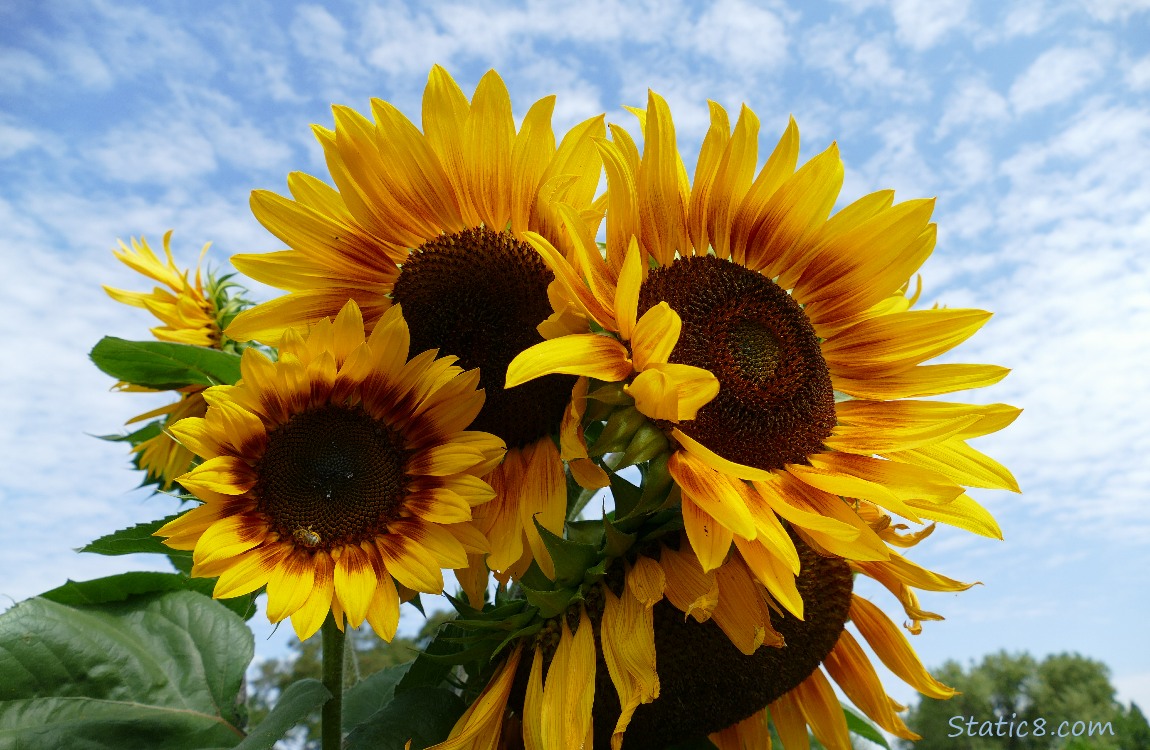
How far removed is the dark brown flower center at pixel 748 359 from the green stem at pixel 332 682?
0.73m

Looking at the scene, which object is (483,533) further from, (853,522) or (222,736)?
(222,736)

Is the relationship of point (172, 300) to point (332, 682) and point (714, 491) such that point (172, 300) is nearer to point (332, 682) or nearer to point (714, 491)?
point (332, 682)

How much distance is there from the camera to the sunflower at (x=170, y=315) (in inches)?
97.0

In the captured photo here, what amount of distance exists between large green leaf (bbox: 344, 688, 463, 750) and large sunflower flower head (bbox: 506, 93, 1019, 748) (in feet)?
1.22

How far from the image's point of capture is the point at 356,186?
1.46m

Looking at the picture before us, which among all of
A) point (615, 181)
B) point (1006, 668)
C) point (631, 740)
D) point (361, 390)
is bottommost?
point (631, 740)

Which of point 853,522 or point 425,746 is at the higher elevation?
point 853,522

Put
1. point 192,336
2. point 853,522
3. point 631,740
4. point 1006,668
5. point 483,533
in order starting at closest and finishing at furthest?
point 853,522 → point 483,533 → point 631,740 → point 192,336 → point 1006,668

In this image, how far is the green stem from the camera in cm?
156

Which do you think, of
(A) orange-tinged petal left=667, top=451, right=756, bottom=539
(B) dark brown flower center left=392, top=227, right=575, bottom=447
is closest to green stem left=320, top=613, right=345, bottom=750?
(B) dark brown flower center left=392, top=227, right=575, bottom=447

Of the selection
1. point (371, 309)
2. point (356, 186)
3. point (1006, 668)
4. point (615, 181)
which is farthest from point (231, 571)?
point (1006, 668)

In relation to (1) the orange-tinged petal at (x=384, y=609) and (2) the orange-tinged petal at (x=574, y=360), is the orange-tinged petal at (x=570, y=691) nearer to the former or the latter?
(1) the orange-tinged petal at (x=384, y=609)

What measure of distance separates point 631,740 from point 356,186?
985 mm

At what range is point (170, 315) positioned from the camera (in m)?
2.51
